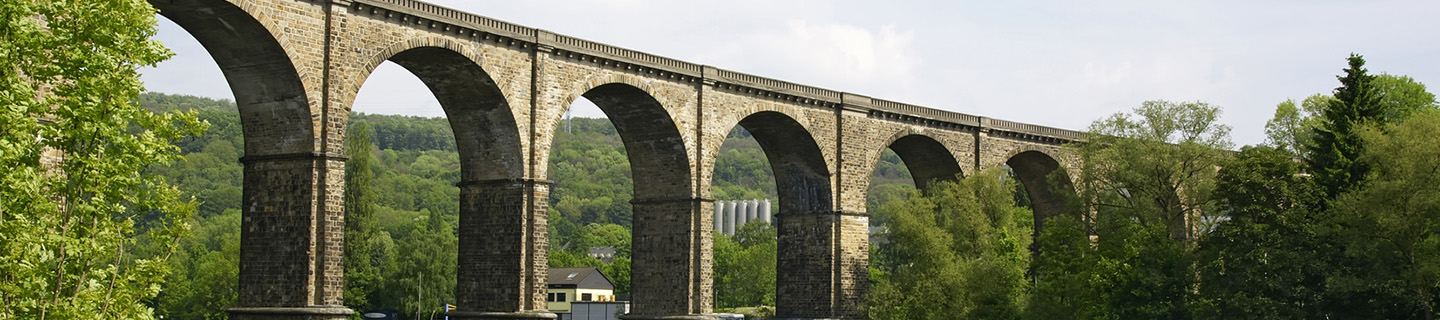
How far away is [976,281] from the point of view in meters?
50.4

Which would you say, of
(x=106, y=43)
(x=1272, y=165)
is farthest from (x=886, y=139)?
(x=106, y=43)

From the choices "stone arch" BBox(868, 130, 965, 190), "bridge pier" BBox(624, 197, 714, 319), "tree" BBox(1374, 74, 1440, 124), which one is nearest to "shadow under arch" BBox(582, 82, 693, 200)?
"bridge pier" BBox(624, 197, 714, 319)

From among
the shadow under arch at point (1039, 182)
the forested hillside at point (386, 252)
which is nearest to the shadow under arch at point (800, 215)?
the forested hillside at point (386, 252)

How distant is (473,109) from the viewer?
41.5 meters

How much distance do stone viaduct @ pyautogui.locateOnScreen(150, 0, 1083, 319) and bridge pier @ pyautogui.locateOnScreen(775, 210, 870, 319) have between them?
0.19ft

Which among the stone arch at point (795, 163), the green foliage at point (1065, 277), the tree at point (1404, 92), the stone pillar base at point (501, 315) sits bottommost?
the stone pillar base at point (501, 315)

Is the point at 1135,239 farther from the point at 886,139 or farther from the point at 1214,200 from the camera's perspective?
the point at 886,139

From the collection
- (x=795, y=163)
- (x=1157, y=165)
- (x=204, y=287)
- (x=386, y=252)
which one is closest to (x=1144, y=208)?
(x=1157, y=165)

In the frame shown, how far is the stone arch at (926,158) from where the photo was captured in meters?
57.4

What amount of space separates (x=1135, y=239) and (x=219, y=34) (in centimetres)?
2607

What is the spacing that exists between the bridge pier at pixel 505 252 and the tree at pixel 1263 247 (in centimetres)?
1781

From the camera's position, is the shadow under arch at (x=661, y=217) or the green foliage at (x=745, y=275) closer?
the shadow under arch at (x=661, y=217)

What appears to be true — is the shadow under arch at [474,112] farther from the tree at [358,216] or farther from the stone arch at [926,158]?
the tree at [358,216]

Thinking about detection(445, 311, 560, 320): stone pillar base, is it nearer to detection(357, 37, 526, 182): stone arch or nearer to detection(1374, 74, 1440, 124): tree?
detection(357, 37, 526, 182): stone arch
